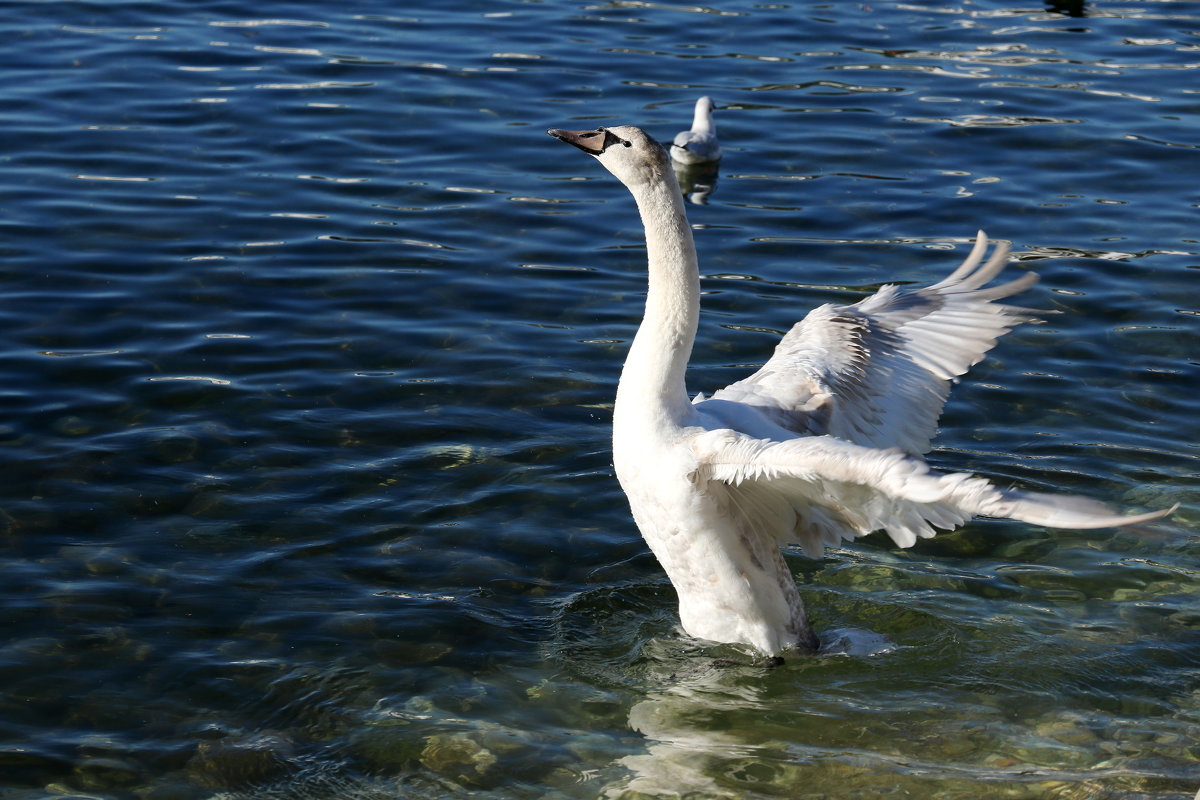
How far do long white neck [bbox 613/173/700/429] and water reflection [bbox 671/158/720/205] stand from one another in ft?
22.9

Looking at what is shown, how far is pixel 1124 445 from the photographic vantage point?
29.7ft

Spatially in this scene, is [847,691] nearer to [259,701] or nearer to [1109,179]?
[259,701]

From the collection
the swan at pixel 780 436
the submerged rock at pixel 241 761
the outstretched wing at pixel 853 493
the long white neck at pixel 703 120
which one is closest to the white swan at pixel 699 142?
the long white neck at pixel 703 120

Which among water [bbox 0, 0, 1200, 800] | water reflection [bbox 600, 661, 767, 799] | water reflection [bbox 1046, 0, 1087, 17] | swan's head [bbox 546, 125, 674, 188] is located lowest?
water reflection [bbox 600, 661, 767, 799]

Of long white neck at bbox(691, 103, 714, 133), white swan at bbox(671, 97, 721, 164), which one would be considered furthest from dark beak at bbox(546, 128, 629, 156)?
long white neck at bbox(691, 103, 714, 133)

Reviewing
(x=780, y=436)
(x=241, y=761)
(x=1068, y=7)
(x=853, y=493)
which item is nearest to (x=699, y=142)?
(x=780, y=436)

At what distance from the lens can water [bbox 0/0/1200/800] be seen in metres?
6.38

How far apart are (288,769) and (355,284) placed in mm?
5517

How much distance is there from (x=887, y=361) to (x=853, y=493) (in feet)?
7.26

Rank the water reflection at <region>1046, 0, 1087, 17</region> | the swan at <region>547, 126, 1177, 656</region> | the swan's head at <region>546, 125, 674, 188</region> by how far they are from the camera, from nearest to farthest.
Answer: the swan at <region>547, 126, 1177, 656</region>
the swan's head at <region>546, 125, 674, 188</region>
the water reflection at <region>1046, 0, 1087, 17</region>

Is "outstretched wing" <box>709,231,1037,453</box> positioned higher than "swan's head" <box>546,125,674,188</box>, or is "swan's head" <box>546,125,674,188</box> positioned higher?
"swan's head" <box>546,125,674,188</box>

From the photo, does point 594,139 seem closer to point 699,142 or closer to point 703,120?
point 699,142

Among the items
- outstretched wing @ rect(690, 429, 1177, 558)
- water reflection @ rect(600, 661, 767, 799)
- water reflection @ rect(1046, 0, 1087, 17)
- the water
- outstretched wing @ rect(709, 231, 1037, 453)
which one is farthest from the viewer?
water reflection @ rect(1046, 0, 1087, 17)

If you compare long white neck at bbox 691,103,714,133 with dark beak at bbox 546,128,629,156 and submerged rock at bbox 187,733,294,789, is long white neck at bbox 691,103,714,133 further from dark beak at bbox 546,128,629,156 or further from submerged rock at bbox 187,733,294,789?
submerged rock at bbox 187,733,294,789
